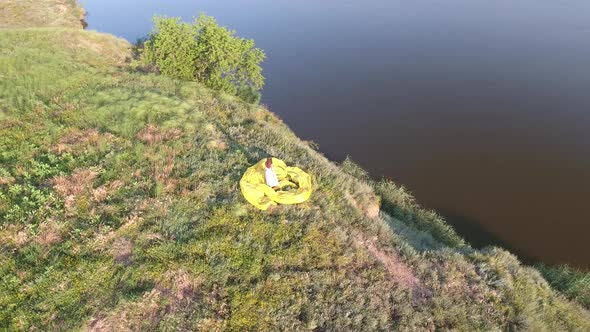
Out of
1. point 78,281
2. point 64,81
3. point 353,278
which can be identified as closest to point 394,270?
point 353,278

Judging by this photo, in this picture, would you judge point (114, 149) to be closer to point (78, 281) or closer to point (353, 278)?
point (78, 281)

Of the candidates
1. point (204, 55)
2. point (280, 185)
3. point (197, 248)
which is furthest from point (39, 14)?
point (197, 248)

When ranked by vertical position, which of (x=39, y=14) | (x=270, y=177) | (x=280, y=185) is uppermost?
(x=270, y=177)

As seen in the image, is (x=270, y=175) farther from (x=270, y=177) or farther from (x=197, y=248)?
(x=197, y=248)

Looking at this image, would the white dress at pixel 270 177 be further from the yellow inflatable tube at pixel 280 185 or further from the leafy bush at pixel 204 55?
the leafy bush at pixel 204 55

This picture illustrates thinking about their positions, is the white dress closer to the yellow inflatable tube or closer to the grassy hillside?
the yellow inflatable tube

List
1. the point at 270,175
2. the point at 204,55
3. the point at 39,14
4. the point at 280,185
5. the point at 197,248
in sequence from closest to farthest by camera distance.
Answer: the point at 197,248 < the point at 270,175 < the point at 280,185 < the point at 204,55 < the point at 39,14

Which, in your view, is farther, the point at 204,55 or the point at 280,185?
the point at 204,55
